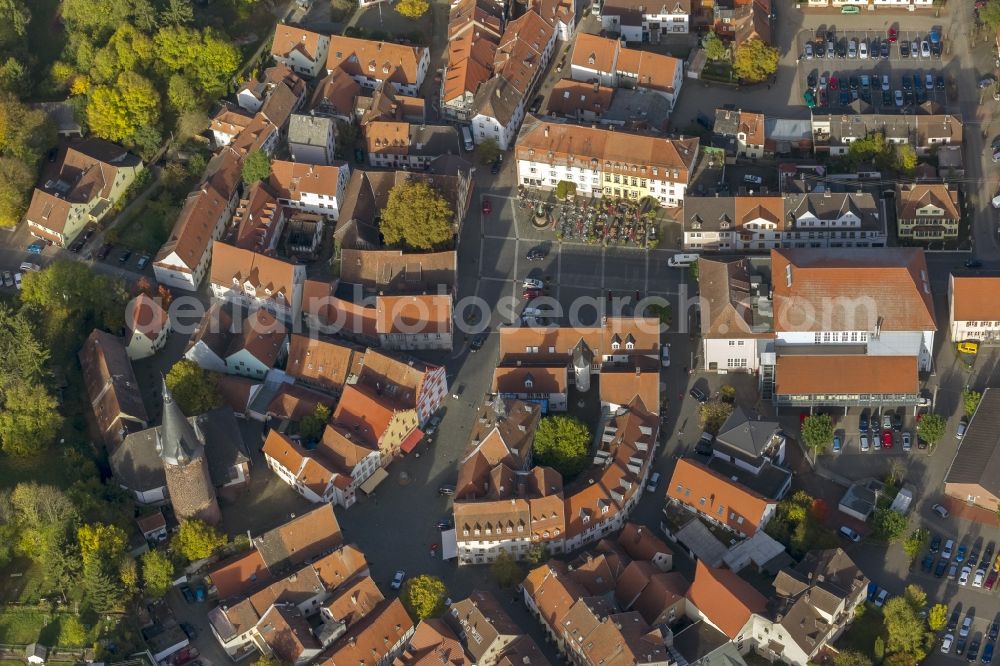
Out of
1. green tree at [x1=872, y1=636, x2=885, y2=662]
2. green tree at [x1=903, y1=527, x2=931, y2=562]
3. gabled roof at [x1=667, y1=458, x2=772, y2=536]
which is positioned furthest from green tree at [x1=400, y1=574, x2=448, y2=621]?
green tree at [x1=903, y1=527, x2=931, y2=562]

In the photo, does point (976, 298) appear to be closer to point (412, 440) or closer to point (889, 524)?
point (889, 524)

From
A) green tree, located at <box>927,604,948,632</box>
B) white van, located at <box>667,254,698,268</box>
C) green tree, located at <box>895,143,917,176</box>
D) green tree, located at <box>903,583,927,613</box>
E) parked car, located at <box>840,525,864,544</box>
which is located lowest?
green tree, located at <box>927,604,948,632</box>

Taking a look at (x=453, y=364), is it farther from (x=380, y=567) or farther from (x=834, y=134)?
(x=834, y=134)

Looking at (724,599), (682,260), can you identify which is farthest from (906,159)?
(724,599)

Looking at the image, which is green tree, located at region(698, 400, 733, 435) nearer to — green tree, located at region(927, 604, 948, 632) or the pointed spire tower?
green tree, located at region(927, 604, 948, 632)

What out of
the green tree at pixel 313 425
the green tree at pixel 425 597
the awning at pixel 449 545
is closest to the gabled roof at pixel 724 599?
the green tree at pixel 425 597

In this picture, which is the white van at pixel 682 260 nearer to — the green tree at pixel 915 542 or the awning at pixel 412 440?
the awning at pixel 412 440

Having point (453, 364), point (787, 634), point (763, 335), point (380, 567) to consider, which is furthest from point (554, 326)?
point (787, 634)
